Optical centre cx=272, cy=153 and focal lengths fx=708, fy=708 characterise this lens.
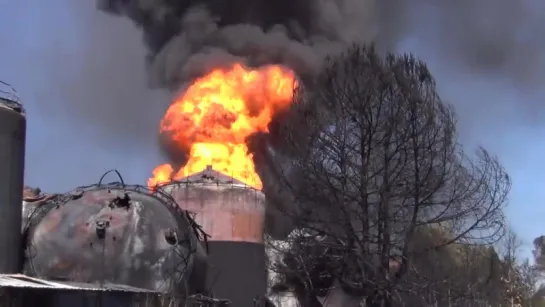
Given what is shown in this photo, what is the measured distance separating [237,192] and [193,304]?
42.8 ft

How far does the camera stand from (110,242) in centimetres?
1852

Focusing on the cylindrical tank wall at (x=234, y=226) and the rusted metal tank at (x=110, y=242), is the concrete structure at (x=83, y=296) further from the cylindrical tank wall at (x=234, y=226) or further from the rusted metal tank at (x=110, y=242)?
the cylindrical tank wall at (x=234, y=226)

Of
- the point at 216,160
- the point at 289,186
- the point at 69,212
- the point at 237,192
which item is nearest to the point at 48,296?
the point at 69,212

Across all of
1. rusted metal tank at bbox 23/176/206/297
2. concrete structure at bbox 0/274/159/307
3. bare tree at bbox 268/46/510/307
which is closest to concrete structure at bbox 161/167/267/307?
bare tree at bbox 268/46/510/307

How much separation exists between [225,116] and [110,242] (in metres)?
18.7

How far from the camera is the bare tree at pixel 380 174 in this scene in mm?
23609

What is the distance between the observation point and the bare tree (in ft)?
77.5

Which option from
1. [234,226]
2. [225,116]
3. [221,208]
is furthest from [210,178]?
[225,116]

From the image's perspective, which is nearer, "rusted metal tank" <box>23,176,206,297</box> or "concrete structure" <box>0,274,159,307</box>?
"concrete structure" <box>0,274,159,307</box>

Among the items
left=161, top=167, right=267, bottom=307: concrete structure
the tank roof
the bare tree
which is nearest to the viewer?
the bare tree

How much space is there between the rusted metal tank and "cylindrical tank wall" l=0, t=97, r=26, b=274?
53cm

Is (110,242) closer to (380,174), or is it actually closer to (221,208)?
(380,174)

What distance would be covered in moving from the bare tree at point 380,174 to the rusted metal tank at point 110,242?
19.8 feet

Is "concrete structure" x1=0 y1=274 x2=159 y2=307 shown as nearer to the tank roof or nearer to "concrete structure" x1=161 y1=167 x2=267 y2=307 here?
"concrete structure" x1=161 y1=167 x2=267 y2=307
